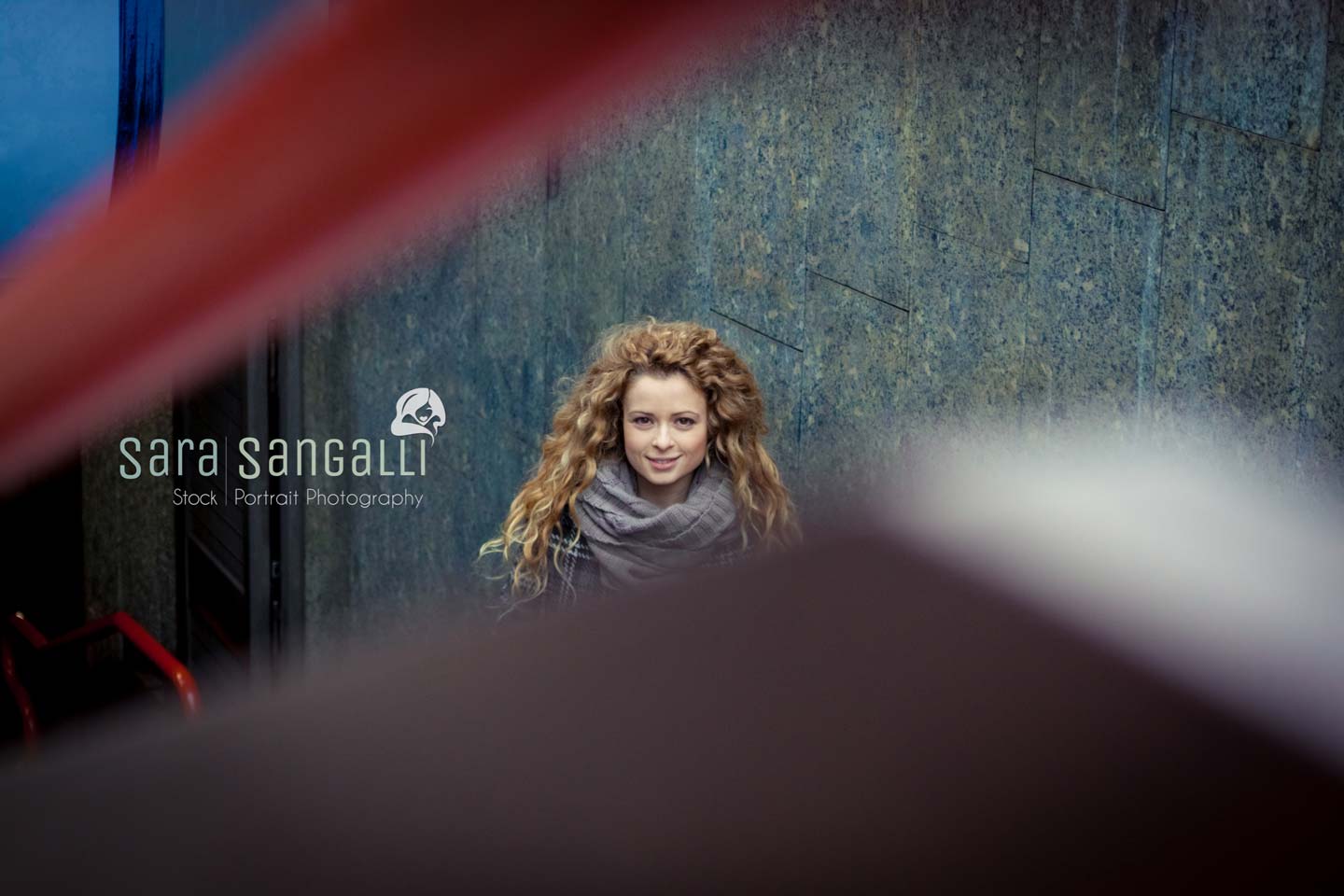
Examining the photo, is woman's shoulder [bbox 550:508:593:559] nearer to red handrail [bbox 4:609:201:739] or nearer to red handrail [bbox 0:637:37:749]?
red handrail [bbox 4:609:201:739]

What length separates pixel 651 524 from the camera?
3082mm

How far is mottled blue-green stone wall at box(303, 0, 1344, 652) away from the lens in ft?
7.71

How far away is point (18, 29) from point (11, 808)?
5928mm

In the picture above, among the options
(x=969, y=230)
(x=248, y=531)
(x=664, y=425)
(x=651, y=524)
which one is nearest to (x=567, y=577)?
(x=651, y=524)

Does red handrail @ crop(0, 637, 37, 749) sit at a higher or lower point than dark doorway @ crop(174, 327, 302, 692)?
lower

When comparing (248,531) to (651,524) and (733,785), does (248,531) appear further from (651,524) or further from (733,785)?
(733,785)

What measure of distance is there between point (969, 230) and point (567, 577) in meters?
1.05

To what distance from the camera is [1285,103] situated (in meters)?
2.32
